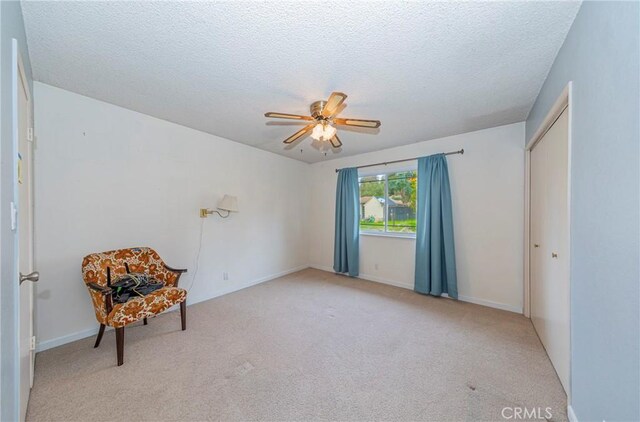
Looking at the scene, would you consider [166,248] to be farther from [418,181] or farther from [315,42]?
[418,181]

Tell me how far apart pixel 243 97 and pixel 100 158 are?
1629 mm

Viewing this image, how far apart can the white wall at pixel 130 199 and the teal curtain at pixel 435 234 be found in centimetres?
258

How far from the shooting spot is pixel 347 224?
177 inches

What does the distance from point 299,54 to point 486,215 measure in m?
3.05

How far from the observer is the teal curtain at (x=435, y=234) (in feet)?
11.1

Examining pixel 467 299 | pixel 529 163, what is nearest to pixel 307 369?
pixel 467 299

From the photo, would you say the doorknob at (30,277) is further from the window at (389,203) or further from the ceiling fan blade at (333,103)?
the window at (389,203)

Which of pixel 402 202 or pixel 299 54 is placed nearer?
pixel 299 54

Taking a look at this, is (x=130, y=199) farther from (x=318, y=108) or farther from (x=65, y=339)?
(x=318, y=108)

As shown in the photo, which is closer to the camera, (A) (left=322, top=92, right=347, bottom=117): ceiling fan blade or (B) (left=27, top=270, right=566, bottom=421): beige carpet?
(B) (left=27, top=270, right=566, bottom=421): beige carpet

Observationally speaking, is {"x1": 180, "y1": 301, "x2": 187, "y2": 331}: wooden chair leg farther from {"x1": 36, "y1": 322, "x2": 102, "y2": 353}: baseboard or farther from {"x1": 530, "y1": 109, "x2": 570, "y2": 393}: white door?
{"x1": 530, "y1": 109, "x2": 570, "y2": 393}: white door

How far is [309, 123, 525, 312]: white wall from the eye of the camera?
3.01m

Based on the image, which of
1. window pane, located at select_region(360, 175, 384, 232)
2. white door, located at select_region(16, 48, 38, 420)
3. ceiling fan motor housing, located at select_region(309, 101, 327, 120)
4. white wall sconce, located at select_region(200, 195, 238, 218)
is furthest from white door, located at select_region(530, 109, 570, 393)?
white wall sconce, located at select_region(200, 195, 238, 218)
